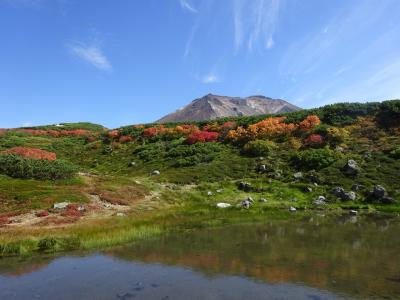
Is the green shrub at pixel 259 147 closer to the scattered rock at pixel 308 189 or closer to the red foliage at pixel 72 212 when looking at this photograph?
the scattered rock at pixel 308 189

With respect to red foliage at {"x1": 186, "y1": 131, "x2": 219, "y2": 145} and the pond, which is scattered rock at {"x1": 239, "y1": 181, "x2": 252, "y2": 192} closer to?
the pond

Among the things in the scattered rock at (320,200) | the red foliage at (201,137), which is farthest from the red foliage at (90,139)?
the scattered rock at (320,200)

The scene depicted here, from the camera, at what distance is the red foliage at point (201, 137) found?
7738 centimetres

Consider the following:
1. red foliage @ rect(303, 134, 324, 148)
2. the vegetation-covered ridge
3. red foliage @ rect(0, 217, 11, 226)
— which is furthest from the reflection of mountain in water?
red foliage @ rect(303, 134, 324, 148)

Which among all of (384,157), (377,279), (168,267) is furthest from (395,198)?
(168,267)

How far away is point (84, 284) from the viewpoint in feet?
59.9

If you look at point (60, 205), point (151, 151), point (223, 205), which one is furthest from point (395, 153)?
point (60, 205)

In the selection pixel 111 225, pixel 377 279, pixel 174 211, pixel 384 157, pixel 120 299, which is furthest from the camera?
pixel 384 157

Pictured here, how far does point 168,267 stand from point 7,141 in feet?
266

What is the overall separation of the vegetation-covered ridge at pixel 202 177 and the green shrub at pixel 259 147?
17 cm

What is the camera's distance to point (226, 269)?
20.0 meters

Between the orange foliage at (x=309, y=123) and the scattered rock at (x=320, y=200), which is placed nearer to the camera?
the scattered rock at (x=320, y=200)

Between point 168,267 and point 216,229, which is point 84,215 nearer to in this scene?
point 216,229

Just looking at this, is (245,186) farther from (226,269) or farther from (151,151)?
(226,269)
